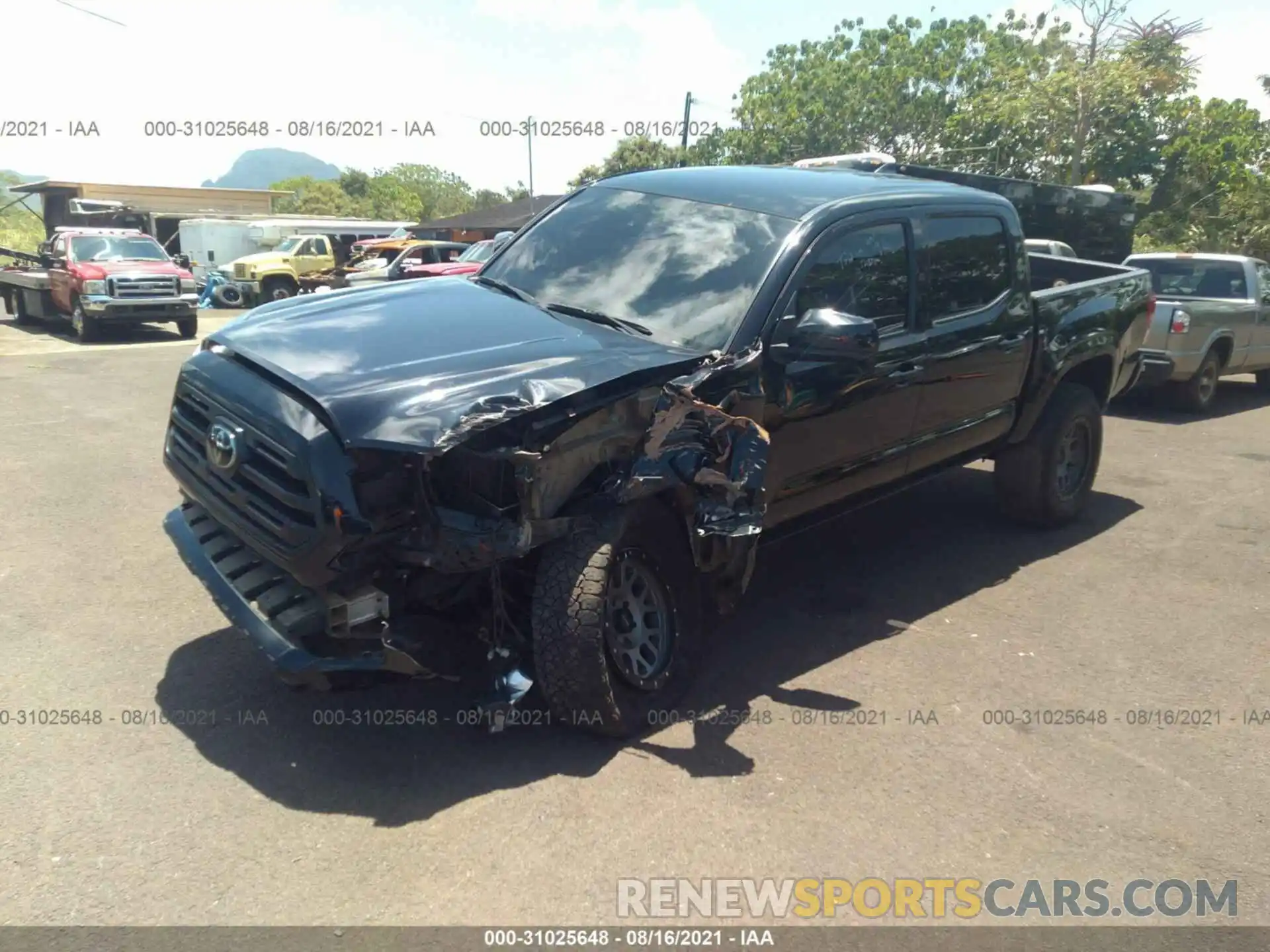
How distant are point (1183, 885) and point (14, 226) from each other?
9493 centimetres

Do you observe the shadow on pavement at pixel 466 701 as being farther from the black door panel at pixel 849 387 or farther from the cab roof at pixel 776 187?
the cab roof at pixel 776 187

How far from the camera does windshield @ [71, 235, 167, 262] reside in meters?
16.8

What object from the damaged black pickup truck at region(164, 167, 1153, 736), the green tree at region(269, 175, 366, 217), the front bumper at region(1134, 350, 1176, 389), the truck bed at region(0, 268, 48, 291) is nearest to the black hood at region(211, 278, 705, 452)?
the damaged black pickup truck at region(164, 167, 1153, 736)

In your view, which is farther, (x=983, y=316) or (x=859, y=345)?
(x=983, y=316)

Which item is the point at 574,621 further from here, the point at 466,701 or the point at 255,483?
the point at 255,483

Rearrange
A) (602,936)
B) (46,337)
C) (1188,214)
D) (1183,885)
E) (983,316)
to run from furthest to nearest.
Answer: (1188,214) < (46,337) < (983,316) < (1183,885) < (602,936)

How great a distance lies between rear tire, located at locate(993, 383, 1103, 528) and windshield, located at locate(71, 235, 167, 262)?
1535 cm

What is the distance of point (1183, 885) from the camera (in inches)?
126

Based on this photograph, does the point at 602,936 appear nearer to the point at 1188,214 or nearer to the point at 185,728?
the point at 185,728

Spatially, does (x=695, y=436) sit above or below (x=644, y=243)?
below

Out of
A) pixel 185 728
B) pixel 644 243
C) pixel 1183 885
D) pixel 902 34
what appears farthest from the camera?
pixel 902 34

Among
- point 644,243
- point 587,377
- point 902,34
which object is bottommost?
point 587,377

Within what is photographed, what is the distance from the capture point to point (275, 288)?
86.8 feet

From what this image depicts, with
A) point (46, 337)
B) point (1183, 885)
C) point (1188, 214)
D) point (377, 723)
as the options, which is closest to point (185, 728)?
point (377, 723)
